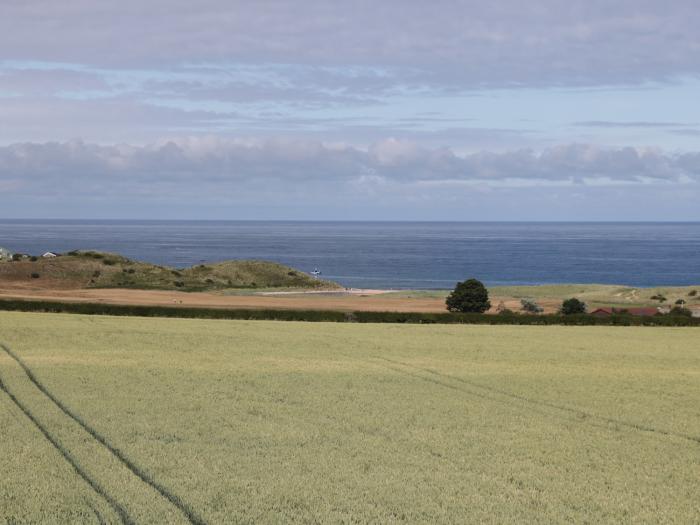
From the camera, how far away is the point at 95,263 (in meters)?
110

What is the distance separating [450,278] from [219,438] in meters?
→ 134

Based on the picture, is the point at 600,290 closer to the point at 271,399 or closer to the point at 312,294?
the point at 312,294

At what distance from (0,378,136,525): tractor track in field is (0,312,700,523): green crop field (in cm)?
4

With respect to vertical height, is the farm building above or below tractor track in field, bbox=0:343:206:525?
below

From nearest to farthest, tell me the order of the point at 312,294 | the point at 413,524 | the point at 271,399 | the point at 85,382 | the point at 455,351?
the point at 413,524
the point at 271,399
the point at 85,382
the point at 455,351
the point at 312,294

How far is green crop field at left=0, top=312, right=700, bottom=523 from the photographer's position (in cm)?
1178

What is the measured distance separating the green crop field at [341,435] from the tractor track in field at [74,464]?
4 centimetres

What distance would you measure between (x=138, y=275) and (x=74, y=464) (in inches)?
3779

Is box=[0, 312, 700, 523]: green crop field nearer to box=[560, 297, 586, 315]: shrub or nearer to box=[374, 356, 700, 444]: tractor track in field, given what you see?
box=[374, 356, 700, 444]: tractor track in field

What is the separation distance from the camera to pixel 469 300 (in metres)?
67.6

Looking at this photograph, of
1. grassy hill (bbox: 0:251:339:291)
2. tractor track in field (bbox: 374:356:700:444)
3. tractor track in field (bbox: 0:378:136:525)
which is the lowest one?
grassy hill (bbox: 0:251:339:291)

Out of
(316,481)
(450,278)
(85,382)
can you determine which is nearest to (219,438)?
(316,481)

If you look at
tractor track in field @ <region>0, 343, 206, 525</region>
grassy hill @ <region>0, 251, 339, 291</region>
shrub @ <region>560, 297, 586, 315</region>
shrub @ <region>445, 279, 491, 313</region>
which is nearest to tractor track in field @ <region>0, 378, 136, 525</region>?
tractor track in field @ <region>0, 343, 206, 525</region>

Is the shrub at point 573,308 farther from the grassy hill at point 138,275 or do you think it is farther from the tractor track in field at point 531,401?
the grassy hill at point 138,275
